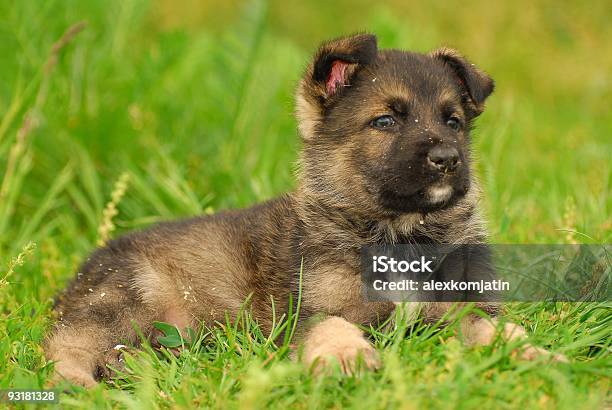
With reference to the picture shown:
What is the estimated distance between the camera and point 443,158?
3980 mm

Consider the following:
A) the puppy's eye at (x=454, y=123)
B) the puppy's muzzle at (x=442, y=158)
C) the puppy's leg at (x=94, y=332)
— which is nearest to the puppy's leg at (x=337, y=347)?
the puppy's muzzle at (x=442, y=158)

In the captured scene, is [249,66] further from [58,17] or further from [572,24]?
[572,24]

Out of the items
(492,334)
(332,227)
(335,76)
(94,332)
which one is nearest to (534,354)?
(492,334)

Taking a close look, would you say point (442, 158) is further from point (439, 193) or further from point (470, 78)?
point (470, 78)

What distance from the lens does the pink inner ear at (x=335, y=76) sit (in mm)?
4505

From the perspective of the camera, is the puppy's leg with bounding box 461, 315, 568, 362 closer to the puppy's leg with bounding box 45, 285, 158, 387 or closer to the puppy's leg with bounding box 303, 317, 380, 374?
the puppy's leg with bounding box 303, 317, 380, 374

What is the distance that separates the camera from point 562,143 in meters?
8.20

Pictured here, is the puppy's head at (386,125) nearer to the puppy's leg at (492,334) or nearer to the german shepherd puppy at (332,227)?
the german shepherd puppy at (332,227)

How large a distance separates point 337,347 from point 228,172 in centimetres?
356

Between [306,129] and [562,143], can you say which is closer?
[306,129]

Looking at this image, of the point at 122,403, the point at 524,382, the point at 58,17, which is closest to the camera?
the point at 524,382

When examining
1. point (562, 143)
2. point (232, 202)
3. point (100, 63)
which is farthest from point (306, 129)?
point (562, 143)

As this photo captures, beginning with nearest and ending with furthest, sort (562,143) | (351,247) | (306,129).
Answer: (351,247), (306,129), (562,143)

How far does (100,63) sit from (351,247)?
3.99 m
